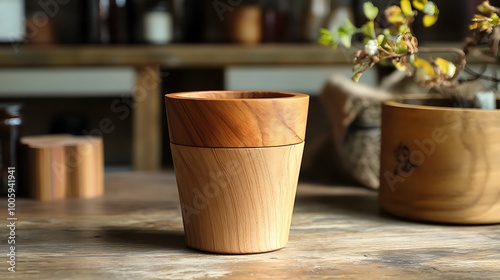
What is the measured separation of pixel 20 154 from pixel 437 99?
0.50m

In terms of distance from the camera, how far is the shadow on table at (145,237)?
2.06ft

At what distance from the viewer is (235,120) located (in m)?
0.57

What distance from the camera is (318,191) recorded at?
91cm

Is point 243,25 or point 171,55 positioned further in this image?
point 243,25

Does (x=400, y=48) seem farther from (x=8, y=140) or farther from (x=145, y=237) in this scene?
(x=8, y=140)

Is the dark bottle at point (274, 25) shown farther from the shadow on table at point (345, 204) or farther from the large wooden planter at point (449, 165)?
the large wooden planter at point (449, 165)

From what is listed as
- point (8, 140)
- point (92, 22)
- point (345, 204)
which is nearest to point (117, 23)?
point (92, 22)

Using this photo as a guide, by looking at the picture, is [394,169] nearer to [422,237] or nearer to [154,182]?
[422,237]
